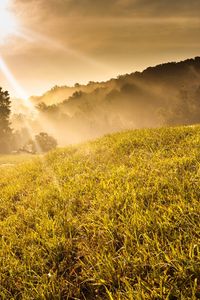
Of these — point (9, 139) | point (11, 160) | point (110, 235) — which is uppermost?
point (9, 139)

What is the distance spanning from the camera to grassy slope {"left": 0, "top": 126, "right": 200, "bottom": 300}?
11.0 ft

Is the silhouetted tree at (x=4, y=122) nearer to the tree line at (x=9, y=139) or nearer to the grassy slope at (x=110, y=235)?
the tree line at (x=9, y=139)

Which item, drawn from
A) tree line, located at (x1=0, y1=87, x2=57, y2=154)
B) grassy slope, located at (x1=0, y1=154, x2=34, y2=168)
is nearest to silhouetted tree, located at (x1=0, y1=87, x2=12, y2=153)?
tree line, located at (x1=0, y1=87, x2=57, y2=154)

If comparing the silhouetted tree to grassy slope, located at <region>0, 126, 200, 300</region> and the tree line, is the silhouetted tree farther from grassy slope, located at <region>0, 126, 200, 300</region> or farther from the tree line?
grassy slope, located at <region>0, 126, 200, 300</region>

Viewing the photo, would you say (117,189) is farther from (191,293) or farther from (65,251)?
(191,293)

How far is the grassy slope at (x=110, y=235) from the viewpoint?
3.35 meters

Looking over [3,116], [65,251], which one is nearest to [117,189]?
[65,251]

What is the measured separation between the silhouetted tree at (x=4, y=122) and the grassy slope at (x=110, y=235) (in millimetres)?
92121

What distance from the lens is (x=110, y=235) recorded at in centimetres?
428

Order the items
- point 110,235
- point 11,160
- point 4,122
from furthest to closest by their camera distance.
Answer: point 4,122 → point 11,160 → point 110,235

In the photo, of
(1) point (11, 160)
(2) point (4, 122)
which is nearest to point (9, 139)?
(2) point (4, 122)

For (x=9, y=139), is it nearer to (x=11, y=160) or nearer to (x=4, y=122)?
(x=4, y=122)

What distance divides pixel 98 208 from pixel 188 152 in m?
3.00

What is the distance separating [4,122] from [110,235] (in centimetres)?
9653
